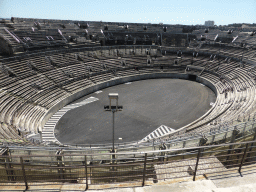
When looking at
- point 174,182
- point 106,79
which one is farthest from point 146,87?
point 174,182

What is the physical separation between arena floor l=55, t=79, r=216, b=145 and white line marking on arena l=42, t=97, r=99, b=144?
63cm

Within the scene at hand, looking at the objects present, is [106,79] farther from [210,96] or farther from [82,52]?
[210,96]

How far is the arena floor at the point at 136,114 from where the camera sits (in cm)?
2138

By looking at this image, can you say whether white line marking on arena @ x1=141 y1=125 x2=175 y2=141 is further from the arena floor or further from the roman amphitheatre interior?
the arena floor

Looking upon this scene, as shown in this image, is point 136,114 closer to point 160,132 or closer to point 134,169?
point 160,132

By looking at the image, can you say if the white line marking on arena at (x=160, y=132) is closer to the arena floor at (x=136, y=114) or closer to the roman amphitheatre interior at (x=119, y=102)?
the roman amphitheatre interior at (x=119, y=102)

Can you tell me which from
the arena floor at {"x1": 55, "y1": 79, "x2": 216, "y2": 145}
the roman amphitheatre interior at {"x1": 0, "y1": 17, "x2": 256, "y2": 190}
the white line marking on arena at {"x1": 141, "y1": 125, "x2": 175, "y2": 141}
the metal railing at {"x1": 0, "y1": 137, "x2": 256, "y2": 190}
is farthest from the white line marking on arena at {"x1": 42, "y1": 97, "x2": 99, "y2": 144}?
the white line marking on arena at {"x1": 141, "y1": 125, "x2": 175, "y2": 141}

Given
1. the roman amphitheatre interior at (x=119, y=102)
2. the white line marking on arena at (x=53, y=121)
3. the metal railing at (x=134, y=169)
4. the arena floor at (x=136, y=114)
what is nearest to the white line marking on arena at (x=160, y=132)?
the roman amphitheatre interior at (x=119, y=102)

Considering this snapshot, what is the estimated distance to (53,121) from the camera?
24.5 meters

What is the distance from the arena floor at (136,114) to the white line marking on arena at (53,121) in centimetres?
63

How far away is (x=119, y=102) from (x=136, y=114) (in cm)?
459

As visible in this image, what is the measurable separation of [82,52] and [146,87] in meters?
16.8

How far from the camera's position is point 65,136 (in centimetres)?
2122

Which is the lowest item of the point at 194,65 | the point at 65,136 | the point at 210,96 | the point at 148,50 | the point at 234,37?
the point at 65,136
